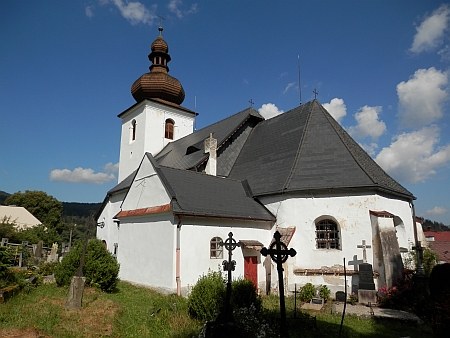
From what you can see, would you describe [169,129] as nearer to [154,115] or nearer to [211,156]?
[154,115]

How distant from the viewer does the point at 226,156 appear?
2019 centimetres

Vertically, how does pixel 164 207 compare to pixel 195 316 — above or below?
above

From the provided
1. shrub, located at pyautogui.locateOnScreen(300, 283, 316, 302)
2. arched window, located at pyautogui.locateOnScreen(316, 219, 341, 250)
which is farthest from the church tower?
→ shrub, located at pyautogui.locateOnScreen(300, 283, 316, 302)

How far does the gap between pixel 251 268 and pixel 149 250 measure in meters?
4.65

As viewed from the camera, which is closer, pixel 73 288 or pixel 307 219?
pixel 73 288

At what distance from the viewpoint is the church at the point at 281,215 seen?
12.7 m

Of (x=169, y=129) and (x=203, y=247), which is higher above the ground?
(x=169, y=129)

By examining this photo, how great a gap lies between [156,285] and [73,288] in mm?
4445

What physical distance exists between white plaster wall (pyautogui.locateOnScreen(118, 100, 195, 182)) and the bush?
1575 centimetres

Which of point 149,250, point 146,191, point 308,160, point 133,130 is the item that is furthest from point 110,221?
point 308,160

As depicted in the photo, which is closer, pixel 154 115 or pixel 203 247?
pixel 203 247

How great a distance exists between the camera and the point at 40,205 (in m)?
55.2

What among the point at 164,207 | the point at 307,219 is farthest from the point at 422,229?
the point at 164,207

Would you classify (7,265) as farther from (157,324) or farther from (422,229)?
(422,229)
